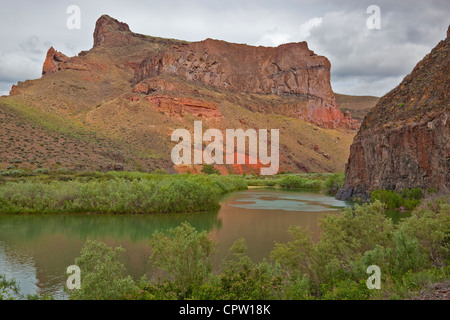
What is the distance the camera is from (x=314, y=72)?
125 metres

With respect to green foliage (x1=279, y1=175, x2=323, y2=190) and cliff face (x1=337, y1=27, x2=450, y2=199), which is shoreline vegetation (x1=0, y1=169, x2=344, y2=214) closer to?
cliff face (x1=337, y1=27, x2=450, y2=199)

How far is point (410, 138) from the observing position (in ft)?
84.4

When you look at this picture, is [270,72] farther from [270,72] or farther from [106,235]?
[106,235]

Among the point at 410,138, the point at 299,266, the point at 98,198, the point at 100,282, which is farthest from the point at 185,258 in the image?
the point at 410,138

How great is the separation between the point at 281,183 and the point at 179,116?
31.9 metres

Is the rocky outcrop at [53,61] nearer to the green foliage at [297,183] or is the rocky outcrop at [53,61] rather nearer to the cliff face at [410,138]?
the green foliage at [297,183]

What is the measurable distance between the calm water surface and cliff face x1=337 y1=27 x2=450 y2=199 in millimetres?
7579

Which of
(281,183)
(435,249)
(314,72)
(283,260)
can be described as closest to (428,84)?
(435,249)

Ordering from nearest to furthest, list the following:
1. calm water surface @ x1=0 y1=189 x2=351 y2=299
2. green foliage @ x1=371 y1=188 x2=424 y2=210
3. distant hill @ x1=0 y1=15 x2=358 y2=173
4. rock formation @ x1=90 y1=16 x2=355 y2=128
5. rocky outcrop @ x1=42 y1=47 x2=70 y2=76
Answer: calm water surface @ x1=0 y1=189 x2=351 y2=299, green foliage @ x1=371 y1=188 x2=424 y2=210, distant hill @ x1=0 y1=15 x2=358 y2=173, rocky outcrop @ x1=42 y1=47 x2=70 y2=76, rock formation @ x1=90 y1=16 x2=355 y2=128

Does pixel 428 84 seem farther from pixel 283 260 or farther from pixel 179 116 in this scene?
pixel 179 116

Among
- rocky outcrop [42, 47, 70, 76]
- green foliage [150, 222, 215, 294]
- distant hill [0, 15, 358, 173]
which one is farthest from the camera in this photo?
rocky outcrop [42, 47, 70, 76]

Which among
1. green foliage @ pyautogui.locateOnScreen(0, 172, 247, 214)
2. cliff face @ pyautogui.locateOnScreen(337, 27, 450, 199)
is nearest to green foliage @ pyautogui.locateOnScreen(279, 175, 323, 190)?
cliff face @ pyautogui.locateOnScreen(337, 27, 450, 199)

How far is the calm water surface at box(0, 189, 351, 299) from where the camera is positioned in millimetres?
11072

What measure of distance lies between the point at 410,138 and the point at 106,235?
21.6 meters
